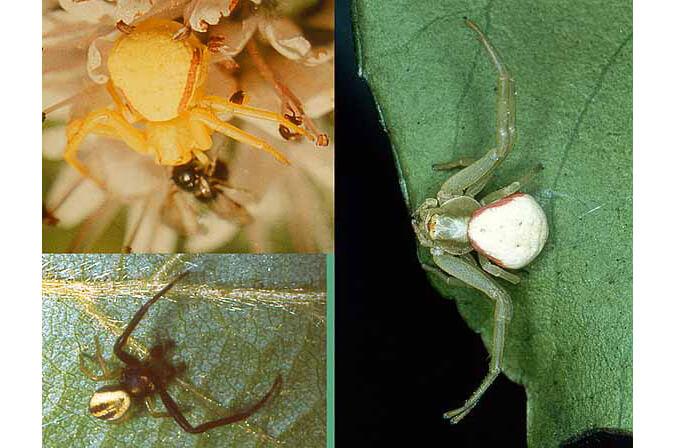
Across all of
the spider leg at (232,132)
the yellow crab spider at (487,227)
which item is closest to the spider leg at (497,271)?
the yellow crab spider at (487,227)

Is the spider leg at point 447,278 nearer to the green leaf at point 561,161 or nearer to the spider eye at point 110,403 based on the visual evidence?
the green leaf at point 561,161

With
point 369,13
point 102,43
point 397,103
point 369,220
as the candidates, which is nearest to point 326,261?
point 369,220

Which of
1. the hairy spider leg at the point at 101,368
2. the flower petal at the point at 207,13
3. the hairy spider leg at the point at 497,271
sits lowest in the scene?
the hairy spider leg at the point at 101,368

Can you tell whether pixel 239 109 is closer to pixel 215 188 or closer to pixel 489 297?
pixel 215 188

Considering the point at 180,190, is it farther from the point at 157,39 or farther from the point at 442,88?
the point at 442,88

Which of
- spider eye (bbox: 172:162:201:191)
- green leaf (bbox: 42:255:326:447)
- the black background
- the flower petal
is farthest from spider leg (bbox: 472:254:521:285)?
the flower petal
